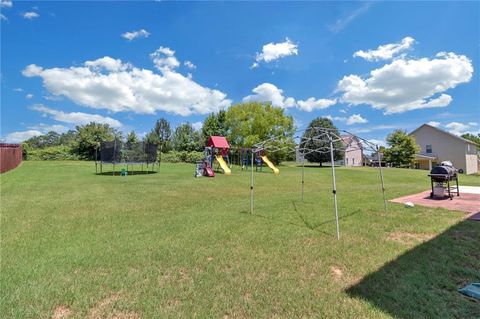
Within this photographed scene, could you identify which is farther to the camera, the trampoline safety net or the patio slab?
the trampoline safety net

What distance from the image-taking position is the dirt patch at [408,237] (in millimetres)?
4730

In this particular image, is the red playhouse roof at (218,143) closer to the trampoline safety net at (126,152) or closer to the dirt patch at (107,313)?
the trampoline safety net at (126,152)

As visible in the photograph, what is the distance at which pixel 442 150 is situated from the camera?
36.2 meters

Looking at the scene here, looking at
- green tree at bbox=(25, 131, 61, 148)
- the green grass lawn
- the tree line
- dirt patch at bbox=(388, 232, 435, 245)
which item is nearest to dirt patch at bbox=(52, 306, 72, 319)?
the green grass lawn

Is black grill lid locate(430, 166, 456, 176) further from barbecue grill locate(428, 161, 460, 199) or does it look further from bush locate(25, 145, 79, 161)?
bush locate(25, 145, 79, 161)

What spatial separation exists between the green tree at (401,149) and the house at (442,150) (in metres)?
2.80

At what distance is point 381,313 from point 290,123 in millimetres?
33426

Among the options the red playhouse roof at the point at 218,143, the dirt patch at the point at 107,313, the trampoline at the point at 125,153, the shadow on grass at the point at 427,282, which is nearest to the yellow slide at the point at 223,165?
the red playhouse roof at the point at 218,143

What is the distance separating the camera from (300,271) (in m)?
3.60

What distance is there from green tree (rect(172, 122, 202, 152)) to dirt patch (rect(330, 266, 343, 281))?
132 feet

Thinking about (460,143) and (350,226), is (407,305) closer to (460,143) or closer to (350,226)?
(350,226)

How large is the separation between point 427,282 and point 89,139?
1560 inches

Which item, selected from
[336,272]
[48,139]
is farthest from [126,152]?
[48,139]

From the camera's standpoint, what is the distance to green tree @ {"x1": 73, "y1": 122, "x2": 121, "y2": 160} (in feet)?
116
